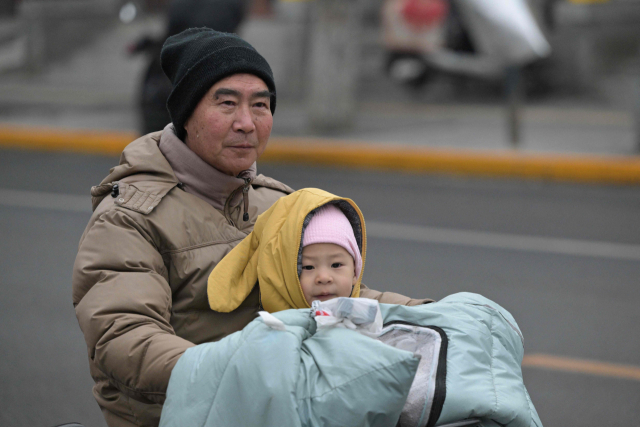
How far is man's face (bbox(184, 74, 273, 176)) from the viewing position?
7.24 feet

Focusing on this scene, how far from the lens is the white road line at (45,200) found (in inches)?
314

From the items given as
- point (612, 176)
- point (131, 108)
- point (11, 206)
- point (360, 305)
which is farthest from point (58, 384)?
point (131, 108)

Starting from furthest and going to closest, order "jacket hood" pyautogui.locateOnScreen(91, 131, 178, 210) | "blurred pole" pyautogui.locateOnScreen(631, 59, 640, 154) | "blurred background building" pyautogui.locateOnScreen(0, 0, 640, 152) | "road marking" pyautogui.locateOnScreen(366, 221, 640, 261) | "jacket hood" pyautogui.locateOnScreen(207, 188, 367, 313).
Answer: "blurred background building" pyautogui.locateOnScreen(0, 0, 640, 152) → "blurred pole" pyautogui.locateOnScreen(631, 59, 640, 154) → "road marking" pyautogui.locateOnScreen(366, 221, 640, 261) → "jacket hood" pyautogui.locateOnScreen(91, 131, 178, 210) → "jacket hood" pyautogui.locateOnScreen(207, 188, 367, 313)

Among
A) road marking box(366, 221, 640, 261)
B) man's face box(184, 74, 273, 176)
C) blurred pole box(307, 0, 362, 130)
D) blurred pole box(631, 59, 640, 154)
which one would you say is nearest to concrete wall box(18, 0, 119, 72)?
blurred pole box(307, 0, 362, 130)

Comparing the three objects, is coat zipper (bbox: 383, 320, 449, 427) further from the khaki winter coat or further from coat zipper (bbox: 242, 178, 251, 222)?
coat zipper (bbox: 242, 178, 251, 222)

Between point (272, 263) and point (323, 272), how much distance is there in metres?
0.13

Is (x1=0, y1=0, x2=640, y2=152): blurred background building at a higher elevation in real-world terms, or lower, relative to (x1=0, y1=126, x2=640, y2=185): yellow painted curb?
higher

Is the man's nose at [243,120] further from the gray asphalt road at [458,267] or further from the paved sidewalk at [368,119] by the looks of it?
the paved sidewalk at [368,119]

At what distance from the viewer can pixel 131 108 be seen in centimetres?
1474

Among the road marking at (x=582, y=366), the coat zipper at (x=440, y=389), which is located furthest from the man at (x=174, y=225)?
the road marking at (x=582, y=366)

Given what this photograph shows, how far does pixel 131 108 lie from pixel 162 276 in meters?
13.1

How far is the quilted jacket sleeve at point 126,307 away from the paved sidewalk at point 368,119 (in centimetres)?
800

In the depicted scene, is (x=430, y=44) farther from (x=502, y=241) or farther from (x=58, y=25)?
(x=502, y=241)

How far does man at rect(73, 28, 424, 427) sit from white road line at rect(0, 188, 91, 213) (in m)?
5.85
